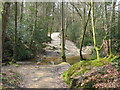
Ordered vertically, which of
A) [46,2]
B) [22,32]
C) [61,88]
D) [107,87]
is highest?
[46,2]

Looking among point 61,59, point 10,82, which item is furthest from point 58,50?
point 10,82

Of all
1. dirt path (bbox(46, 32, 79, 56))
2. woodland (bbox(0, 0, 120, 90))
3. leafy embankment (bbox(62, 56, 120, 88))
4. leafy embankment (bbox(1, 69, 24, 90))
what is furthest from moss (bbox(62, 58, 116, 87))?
dirt path (bbox(46, 32, 79, 56))


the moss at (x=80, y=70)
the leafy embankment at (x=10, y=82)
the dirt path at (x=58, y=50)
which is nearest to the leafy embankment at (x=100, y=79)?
the moss at (x=80, y=70)

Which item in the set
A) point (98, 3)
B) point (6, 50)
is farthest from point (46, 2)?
point (6, 50)

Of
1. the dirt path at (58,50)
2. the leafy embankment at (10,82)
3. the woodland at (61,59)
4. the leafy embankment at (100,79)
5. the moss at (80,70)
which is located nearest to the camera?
the leafy embankment at (100,79)

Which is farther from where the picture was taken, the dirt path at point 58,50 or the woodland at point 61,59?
the dirt path at point 58,50

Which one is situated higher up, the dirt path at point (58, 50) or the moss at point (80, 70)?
the moss at point (80, 70)

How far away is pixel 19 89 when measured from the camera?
215 inches

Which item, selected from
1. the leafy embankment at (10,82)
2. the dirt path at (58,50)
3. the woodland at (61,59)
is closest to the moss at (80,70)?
the woodland at (61,59)

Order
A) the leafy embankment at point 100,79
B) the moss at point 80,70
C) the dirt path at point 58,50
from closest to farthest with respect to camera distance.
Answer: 1. the leafy embankment at point 100,79
2. the moss at point 80,70
3. the dirt path at point 58,50

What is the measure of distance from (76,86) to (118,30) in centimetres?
670

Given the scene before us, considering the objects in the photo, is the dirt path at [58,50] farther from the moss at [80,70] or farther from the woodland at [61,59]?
the moss at [80,70]

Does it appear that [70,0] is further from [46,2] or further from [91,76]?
[91,76]

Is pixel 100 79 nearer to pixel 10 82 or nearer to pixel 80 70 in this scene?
pixel 80 70
